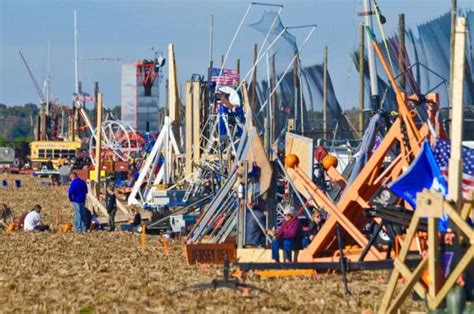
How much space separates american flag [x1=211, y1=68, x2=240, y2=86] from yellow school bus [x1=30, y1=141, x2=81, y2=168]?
46617mm

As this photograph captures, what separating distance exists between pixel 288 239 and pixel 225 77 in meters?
19.8

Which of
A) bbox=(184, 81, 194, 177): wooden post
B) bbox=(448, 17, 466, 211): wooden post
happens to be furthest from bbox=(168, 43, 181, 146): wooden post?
bbox=(448, 17, 466, 211): wooden post

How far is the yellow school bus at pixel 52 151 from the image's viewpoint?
280 ft

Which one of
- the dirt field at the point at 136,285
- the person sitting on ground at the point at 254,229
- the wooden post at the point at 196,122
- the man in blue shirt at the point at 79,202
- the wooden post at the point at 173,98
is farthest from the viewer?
the wooden post at the point at 173,98

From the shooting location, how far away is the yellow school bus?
85.2 metres

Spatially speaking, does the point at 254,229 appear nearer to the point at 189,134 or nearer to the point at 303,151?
the point at 303,151

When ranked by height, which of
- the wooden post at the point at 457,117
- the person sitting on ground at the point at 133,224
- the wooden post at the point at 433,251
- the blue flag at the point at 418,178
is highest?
the wooden post at the point at 457,117

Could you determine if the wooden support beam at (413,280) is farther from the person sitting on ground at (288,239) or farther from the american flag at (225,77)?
the american flag at (225,77)

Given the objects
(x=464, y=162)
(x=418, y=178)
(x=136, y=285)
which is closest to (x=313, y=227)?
(x=136, y=285)

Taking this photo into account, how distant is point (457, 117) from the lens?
12.1 m

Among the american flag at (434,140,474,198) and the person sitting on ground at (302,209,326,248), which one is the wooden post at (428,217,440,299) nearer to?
the american flag at (434,140,474,198)

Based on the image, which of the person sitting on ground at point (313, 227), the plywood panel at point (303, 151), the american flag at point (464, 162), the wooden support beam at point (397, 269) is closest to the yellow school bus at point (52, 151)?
the plywood panel at point (303, 151)

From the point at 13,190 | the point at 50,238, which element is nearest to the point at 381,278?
the point at 50,238

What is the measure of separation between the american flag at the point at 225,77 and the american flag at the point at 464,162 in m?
21.1
